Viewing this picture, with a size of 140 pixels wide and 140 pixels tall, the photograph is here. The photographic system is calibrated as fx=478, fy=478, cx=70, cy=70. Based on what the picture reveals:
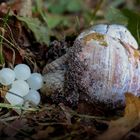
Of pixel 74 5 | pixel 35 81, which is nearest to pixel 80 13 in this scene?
pixel 74 5

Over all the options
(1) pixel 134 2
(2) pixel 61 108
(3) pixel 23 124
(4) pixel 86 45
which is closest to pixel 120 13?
(4) pixel 86 45

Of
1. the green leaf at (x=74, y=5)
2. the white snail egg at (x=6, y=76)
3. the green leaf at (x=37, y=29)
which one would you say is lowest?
the white snail egg at (x=6, y=76)

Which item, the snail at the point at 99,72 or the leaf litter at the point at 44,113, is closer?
the leaf litter at the point at 44,113

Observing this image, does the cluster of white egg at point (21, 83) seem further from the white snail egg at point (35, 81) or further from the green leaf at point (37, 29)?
the green leaf at point (37, 29)

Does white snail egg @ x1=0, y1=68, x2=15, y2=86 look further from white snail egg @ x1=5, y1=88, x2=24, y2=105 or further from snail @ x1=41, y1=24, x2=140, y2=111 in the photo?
snail @ x1=41, y1=24, x2=140, y2=111

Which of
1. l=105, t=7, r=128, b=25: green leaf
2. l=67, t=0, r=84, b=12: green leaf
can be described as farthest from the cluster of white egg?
l=67, t=0, r=84, b=12: green leaf

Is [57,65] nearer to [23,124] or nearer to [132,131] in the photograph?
[23,124]

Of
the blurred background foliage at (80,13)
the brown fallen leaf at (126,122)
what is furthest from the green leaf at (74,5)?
the brown fallen leaf at (126,122)

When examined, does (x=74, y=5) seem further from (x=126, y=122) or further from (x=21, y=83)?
(x=126, y=122)
